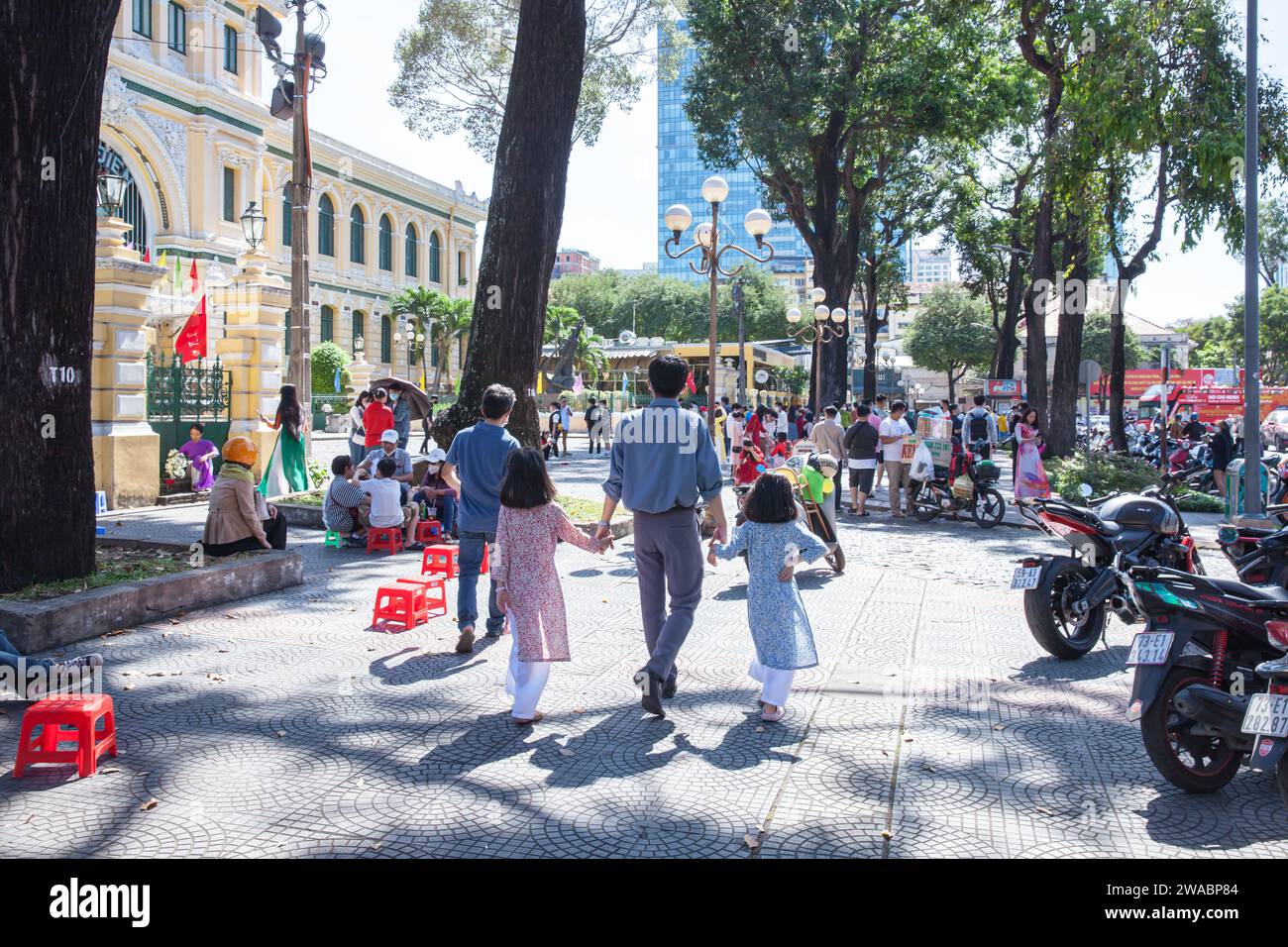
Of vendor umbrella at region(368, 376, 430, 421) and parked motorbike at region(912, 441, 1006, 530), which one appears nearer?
parked motorbike at region(912, 441, 1006, 530)

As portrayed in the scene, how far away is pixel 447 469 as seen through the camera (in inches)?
251

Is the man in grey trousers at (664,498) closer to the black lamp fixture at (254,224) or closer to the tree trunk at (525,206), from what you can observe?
the tree trunk at (525,206)

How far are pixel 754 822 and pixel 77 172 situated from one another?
249 inches

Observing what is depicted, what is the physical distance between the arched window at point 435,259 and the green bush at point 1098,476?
4127 cm

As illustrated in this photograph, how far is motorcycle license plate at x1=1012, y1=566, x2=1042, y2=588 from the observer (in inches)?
252

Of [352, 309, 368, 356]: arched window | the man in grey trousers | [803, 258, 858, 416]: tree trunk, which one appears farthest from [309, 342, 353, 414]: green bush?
the man in grey trousers

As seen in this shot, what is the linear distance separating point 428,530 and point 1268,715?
28.2 ft

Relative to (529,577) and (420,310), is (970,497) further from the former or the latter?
(420,310)

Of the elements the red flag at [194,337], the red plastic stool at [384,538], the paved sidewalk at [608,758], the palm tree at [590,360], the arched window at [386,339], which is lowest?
the paved sidewalk at [608,758]

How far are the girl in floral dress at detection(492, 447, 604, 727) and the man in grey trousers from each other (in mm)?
309

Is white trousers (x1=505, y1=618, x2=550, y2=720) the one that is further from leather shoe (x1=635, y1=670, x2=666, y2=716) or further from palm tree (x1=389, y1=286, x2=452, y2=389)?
palm tree (x1=389, y1=286, x2=452, y2=389)

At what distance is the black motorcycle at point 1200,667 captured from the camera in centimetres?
402

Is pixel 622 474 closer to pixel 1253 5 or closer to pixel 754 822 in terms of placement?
pixel 754 822

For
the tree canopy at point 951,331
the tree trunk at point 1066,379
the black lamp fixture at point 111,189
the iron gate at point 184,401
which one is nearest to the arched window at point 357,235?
the tree canopy at point 951,331
